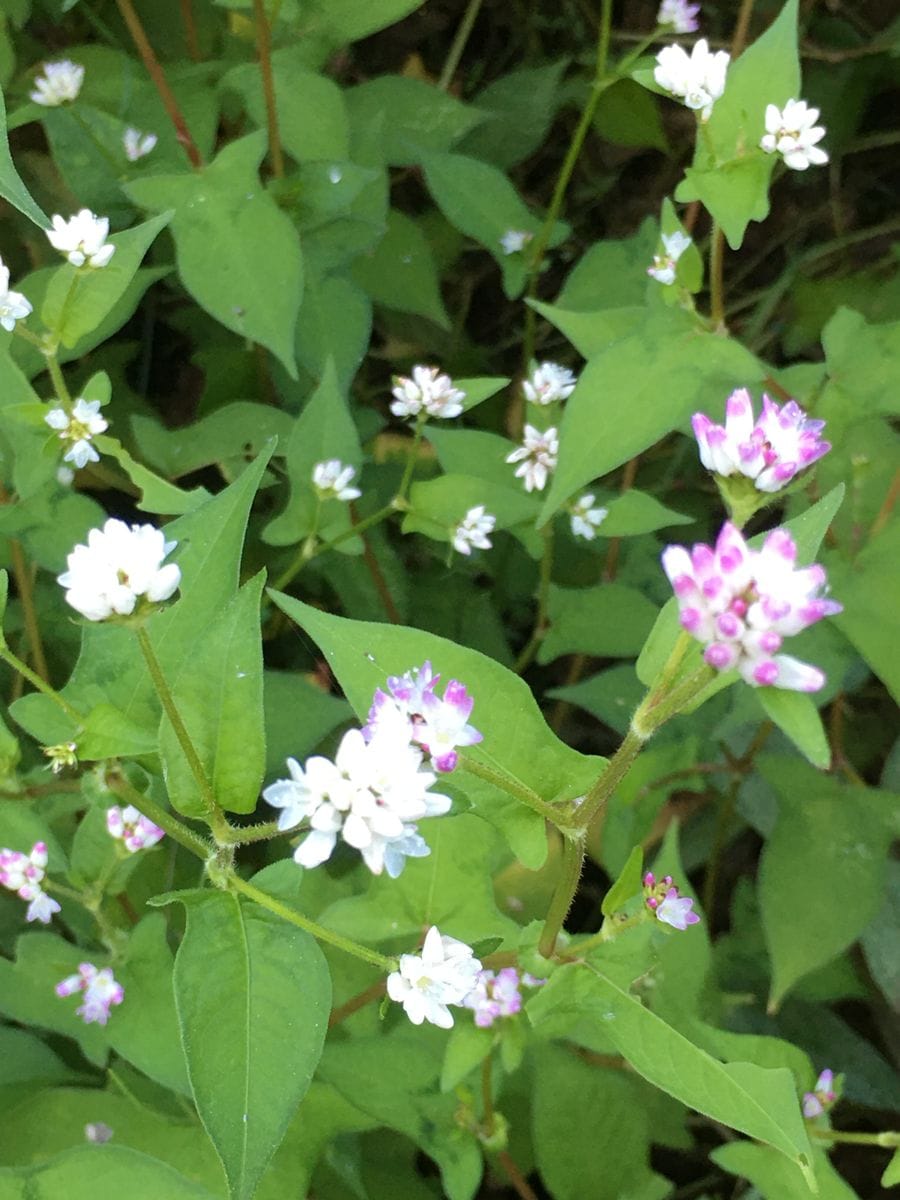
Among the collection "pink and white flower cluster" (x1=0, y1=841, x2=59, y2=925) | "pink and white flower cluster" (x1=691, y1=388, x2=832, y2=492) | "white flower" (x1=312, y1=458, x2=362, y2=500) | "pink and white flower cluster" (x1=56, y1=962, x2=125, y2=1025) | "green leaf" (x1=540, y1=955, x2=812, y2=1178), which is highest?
"pink and white flower cluster" (x1=691, y1=388, x2=832, y2=492)

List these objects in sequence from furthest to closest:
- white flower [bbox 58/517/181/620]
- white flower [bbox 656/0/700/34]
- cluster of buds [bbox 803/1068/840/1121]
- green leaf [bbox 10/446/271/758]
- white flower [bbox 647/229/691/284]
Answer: white flower [bbox 656/0/700/34]
white flower [bbox 647/229/691/284]
cluster of buds [bbox 803/1068/840/1121]
green leaf [bbox 10/446/271/758]
white flower [bbox 58/517/181/620]

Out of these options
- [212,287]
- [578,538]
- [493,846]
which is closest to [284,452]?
[212,287]

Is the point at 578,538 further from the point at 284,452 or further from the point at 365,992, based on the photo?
the point at 365,992

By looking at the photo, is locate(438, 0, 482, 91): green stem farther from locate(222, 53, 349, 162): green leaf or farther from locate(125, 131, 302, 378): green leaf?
locate(125, 131, 302, 378): green leaf

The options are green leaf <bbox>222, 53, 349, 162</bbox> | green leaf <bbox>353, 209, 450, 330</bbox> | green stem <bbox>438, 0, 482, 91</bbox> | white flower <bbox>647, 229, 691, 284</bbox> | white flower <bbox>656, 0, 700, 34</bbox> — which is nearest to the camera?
white flower <bbox>647, 229, 691, 284</bbox>

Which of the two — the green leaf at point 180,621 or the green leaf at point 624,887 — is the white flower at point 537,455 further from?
the green leaf at point 624,887

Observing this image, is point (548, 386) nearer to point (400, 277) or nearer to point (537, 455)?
point (537, 455)

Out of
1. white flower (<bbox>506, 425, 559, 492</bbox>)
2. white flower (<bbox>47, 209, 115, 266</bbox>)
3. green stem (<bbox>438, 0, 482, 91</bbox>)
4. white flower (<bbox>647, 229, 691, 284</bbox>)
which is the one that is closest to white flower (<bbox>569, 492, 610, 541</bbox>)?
white flower (<bbox>506, 425, 559, 492</bbox>)
